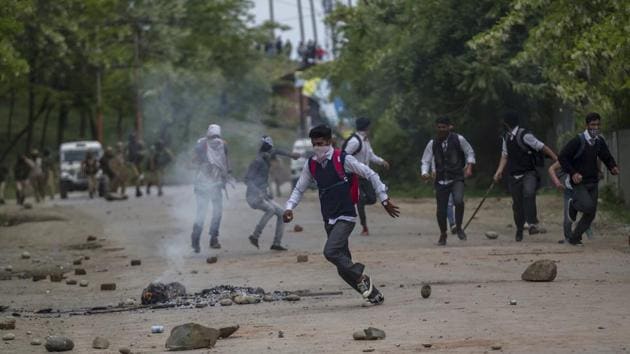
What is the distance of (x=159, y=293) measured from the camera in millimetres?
14109

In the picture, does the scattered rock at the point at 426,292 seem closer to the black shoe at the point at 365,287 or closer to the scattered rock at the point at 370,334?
the black shoe at the point at 365,287

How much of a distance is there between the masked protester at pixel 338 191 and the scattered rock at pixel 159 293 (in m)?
1.94

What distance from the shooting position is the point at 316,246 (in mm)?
20344

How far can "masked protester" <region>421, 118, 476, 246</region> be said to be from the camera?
18755 mm

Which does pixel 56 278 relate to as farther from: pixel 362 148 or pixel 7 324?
pixel 362 148

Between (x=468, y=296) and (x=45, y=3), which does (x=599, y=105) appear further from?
(x=45, y=3)

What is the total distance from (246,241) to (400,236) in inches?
98.5

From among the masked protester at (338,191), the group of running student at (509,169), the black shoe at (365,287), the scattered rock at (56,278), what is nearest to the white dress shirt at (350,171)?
the masked protester at (338,191)

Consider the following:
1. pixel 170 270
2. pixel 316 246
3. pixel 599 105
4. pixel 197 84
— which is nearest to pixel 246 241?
pixel 316 246

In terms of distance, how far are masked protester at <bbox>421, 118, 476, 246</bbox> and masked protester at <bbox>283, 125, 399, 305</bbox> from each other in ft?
19.5

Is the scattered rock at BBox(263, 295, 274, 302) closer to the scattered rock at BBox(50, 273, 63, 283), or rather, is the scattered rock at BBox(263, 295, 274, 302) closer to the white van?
the scattered rock at BBox(50, 273, 63, 283)

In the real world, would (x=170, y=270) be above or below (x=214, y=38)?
below

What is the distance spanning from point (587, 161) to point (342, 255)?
5760 mm

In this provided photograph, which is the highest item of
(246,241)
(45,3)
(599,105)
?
(45,3)
